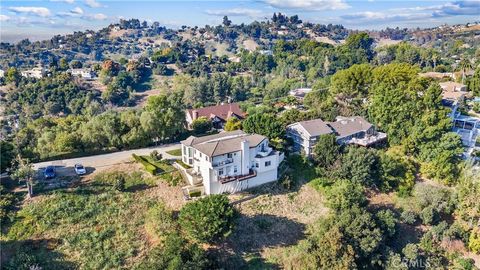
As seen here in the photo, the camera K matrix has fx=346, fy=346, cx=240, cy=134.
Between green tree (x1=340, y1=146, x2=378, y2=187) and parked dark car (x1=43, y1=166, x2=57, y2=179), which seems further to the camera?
green tree (x1=340, y1=146, x2=378, y2=187)

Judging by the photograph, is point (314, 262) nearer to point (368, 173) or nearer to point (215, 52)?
point (368, 173)

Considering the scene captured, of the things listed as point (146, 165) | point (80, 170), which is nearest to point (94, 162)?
point (80, 170)

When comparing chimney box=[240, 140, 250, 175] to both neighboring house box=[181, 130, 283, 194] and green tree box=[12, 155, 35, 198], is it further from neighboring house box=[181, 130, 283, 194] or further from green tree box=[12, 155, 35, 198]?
green tree box=[12, 155, 35, 198]

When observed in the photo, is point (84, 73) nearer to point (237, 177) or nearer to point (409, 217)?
point (237, 177)

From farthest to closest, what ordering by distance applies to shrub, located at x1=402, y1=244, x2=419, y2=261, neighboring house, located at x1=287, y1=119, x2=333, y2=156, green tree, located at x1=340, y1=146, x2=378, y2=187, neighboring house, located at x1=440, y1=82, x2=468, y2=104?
neighboring house, located at x1=440, y1=82, x2=468, y2=104 → neighboring house, located at x1=287, y1=119, x2=333, y2=156 → green tree, located at x1=340, y1=146, x2=378, y2=187 → shrub, located at x1=402, y1=244, x2=419, y2=261

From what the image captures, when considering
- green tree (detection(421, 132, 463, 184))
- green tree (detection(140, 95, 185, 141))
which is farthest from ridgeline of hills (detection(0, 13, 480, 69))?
green tree (detection(421, 132, 463, 184))

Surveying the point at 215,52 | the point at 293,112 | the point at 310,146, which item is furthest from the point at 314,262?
the point at 215,52
